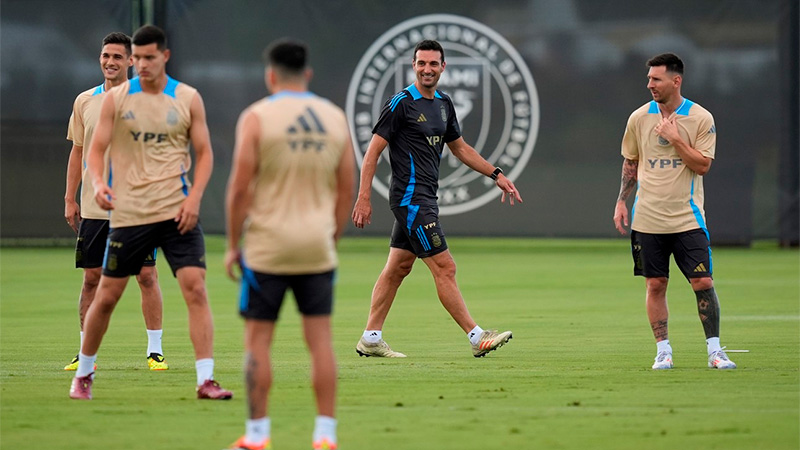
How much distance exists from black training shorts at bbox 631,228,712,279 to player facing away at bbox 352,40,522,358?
3.60 ft

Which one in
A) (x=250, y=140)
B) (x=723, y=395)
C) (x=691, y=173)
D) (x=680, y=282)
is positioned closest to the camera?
(x=250, y=140)

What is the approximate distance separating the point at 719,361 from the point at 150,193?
4165 mm

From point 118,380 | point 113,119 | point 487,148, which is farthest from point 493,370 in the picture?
point 487,148

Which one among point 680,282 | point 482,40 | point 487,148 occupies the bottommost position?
point 680,282

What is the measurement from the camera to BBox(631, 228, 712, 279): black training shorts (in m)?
8.92

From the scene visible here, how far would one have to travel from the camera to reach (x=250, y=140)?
18.1 feet

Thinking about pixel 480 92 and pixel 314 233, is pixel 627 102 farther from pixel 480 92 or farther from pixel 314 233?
pixel 314 233

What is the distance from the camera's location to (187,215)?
7359 mm

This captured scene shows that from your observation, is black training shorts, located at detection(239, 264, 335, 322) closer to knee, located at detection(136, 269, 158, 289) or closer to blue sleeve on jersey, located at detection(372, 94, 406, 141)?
knee, located at detection(136, 269, 158, 289)

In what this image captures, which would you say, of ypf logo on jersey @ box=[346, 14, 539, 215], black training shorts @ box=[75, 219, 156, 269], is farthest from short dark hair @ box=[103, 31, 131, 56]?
ypf logo on jersey @ box=[346, 14, 539, 215]

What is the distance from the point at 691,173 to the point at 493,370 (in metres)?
2.08

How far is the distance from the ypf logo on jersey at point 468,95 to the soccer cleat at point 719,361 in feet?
36.9

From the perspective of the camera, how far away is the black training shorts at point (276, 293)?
5730mm

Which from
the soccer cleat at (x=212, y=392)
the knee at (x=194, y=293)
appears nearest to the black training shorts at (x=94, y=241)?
the knee at (x=194, y=293)
